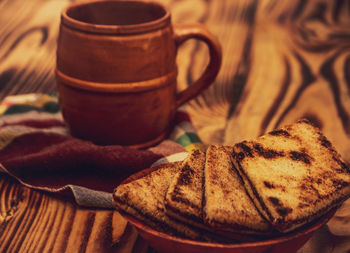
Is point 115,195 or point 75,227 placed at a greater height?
point 115,195

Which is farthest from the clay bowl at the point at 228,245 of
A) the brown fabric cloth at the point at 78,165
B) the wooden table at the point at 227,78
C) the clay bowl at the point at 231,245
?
the brown fabric cloth at the point at 78,165

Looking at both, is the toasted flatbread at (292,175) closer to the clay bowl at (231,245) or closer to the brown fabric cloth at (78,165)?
the clay bowl at (231,245)

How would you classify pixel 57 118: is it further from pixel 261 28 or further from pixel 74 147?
pixel 261 28

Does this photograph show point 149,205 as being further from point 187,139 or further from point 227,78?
point 227,78

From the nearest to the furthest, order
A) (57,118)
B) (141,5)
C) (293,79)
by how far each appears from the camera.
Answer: (141,5)
(57,118)
(293,79)

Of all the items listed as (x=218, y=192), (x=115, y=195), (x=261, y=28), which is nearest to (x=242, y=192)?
(x=218, y=192)

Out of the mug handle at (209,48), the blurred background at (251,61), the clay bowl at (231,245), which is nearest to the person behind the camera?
the clay bowl at (231,245)
